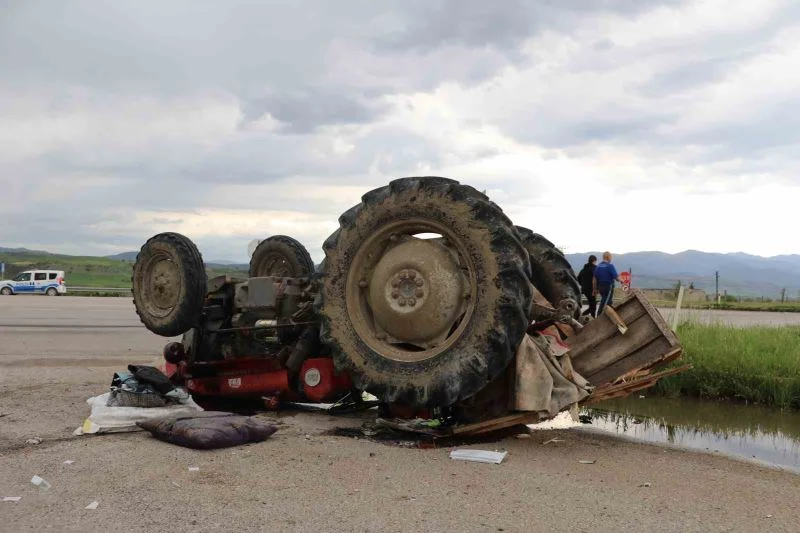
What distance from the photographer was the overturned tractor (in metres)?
5.09

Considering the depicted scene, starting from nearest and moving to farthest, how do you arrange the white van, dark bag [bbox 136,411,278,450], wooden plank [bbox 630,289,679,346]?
dark bag [bbox 136,411,278,450] < wooden plank [bbox 630,289,679,346] < the white van

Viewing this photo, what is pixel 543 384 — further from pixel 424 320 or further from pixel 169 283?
pixel 169 283

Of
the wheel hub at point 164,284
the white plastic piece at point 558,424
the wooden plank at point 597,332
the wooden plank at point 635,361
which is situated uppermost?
the wheel hub at point 164,284

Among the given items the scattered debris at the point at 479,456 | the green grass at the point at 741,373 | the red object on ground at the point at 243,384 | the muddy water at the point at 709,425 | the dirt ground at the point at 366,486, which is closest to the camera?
the dirt ground at the point at 366,486

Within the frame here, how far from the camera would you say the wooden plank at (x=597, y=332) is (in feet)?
18.2

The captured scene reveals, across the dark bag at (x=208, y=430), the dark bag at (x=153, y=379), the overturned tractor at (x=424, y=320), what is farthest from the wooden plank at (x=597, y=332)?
the dark bag at (x=153, y=379)

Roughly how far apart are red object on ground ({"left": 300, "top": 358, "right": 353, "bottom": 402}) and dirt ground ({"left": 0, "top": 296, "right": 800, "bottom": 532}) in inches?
9.7

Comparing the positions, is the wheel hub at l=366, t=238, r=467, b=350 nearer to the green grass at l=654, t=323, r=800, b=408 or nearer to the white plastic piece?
the white plastic piece

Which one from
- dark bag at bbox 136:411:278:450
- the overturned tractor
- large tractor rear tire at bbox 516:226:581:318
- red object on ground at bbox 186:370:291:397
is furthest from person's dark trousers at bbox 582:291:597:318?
dark bag at bbox 136:411:278:450

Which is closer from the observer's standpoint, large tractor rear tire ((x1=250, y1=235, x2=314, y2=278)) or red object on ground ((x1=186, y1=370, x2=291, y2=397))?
red object on ground ((x1=186, y1=370, x2=291, y2=397))

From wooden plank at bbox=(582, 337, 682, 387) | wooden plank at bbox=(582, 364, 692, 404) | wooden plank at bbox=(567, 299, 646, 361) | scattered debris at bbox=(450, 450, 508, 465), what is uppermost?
wooden plank at bbox=(567, 299, 646, 361)

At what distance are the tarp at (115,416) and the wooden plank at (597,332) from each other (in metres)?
3.13

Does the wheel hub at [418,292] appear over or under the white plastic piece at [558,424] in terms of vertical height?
over

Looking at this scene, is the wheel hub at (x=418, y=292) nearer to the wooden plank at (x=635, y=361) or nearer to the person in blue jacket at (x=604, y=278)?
the wooden plank at (x=635, y=361)
